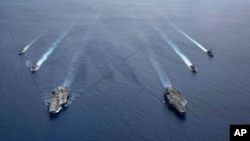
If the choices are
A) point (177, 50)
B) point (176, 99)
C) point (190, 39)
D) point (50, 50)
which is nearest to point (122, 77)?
point (176, 99)

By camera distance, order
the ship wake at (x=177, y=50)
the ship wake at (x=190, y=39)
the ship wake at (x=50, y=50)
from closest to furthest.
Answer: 1. the ship wake at (x=50, y=50)
2. the ship wake at (x=177, y=50)
3. the ship wake at (x=190, y=39)

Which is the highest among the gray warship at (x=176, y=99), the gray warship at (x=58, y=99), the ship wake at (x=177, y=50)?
the ship wake at (x=177, y=50)

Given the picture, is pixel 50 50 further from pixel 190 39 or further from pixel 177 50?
pixel 190 39

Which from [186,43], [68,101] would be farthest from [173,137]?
[186,43]

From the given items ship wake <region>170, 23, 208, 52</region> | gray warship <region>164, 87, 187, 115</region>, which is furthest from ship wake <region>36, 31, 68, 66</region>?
ship wake <region>170, 23, 208, 52</region>

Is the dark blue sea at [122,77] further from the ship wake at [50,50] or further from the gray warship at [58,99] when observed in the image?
the gray warship at [58,99]

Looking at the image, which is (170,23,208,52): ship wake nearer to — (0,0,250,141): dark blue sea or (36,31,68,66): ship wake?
(0,0,250,141): dark blue sea

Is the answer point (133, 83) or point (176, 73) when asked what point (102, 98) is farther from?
point (176, 73)

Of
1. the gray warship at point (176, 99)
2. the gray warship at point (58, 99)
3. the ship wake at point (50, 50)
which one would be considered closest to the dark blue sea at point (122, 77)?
the ship wake at point (50, 50)
